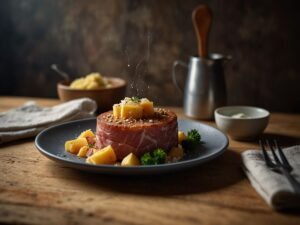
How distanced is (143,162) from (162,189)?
12cm

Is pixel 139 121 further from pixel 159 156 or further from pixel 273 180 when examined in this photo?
pixel 273 180

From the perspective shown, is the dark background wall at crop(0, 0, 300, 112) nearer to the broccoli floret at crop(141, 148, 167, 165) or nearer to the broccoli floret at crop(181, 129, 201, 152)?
the broccoli floret at crop(181, 129, 201, 152)

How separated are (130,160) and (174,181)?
5.9 inches

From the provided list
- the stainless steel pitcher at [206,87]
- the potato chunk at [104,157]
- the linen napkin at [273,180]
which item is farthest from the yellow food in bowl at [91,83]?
the linen napkin at [273,180]

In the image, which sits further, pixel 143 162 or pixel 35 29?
pixel 35 29

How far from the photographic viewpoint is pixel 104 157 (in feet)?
4.46

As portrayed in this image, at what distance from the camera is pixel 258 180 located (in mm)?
1213

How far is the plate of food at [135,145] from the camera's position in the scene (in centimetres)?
129

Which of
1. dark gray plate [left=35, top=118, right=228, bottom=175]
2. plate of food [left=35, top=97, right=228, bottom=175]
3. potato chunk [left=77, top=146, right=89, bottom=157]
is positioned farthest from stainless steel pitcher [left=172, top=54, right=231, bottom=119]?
potato chunk [left=77, top=146, right=89, bottom=157]

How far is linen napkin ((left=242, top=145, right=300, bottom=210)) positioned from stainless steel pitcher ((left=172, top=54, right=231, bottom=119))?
0.64m

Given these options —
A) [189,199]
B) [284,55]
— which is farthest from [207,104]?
[189,199]

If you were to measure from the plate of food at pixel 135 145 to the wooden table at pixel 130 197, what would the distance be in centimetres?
5

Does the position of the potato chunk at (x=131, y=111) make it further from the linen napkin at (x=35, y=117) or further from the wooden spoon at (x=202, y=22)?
the wooden spoon at (x=202, y=22)

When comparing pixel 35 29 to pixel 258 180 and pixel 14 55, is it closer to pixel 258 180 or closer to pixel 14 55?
Answer: pixel 14 55
